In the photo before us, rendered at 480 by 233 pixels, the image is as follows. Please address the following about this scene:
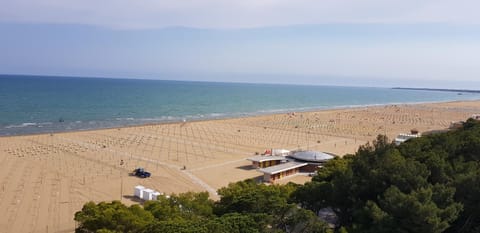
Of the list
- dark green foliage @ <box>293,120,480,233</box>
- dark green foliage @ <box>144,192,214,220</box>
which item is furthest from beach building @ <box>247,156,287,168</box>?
dark green foliage @ <box>144,192,214,220</box>

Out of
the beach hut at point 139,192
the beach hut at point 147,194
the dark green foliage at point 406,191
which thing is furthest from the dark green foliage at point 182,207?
the beach hut at point 139,192

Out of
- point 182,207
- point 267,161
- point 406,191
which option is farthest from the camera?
point 267,161

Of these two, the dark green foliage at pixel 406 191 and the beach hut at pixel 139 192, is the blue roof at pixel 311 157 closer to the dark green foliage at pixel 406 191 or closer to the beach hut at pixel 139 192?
the beach hut at pixel 139 192

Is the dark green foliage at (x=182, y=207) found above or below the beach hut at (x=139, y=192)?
above

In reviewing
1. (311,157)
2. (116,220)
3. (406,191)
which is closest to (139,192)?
(116,220)

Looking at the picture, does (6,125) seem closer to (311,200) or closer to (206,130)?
(206,130)

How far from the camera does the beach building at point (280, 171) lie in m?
28.7

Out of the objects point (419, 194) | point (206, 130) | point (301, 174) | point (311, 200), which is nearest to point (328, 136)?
point (206, 130)

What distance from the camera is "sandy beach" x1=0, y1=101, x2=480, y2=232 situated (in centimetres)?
2342

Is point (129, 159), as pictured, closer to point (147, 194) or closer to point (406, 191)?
point (147, 194)

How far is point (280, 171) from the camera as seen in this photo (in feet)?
95.1

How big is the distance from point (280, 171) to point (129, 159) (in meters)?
12.9

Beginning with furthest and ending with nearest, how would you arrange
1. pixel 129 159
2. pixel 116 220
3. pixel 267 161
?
pixel 129 159, pixel 267 161, pixel 116 220

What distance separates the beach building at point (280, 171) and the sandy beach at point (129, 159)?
66 centimetres
